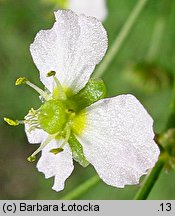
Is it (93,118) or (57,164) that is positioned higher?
(93,118)

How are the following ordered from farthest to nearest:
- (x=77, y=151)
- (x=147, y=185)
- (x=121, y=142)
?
(x=147, y=185)
(x=77, y=151)
(x=121, y=142)

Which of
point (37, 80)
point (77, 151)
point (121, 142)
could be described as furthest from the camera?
point (37, 80)

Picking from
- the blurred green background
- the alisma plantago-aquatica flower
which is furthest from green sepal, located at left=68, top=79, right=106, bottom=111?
the blurred green background

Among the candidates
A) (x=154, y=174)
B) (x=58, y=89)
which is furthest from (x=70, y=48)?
(x=154, y=174)

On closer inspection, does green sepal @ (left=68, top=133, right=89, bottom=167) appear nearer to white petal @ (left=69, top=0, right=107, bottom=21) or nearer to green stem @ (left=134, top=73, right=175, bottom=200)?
green stem @ (left=134, top=73, right=175, bottom=200)

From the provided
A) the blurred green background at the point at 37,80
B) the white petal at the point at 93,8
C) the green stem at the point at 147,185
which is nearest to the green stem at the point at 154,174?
the green stem at the point at 147,185

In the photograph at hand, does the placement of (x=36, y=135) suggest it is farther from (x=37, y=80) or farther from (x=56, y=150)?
(x=37, y=80)

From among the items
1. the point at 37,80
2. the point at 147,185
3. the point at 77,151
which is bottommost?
the point at 37,80

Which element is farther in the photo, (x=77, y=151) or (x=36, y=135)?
(x=36, y=135)
